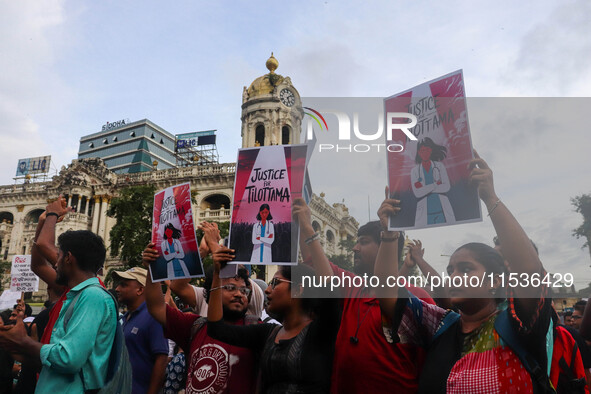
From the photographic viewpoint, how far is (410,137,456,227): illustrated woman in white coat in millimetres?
2496

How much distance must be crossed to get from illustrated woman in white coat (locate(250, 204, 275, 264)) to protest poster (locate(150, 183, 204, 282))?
0.46m

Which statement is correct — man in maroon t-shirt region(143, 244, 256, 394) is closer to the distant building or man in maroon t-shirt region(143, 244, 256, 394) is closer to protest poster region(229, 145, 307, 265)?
protest poster region(229, 145, 307, 265)

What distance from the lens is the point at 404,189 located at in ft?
8.74

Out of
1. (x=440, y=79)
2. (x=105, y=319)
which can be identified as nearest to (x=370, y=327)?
(x=440, y=79)

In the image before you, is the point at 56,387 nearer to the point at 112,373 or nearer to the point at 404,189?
the point at 112,373

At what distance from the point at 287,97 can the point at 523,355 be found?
3455 centimetres

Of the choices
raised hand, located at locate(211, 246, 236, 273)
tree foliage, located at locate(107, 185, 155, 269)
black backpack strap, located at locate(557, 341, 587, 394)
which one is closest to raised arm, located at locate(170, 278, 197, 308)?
raised hand, located at locate(211, 246, 236, 273)

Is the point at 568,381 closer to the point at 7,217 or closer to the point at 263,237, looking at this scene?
the point at 263,237

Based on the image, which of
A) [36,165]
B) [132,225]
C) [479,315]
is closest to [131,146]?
[36,165]

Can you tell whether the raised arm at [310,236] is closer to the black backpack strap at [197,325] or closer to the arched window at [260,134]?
the black backpack strap at [197,325]

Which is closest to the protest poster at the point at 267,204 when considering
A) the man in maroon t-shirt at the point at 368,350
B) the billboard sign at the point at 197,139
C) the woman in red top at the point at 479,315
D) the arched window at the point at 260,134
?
the man in maroon t-shirt at the point at 368,350

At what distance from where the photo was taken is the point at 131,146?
73562mm

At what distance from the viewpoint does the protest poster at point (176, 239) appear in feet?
11.8

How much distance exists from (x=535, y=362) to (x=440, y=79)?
1.53m
